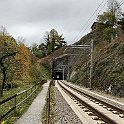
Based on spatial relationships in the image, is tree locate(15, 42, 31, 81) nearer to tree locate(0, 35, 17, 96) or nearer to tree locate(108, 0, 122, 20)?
tree locate(0, 35, 17, 96)

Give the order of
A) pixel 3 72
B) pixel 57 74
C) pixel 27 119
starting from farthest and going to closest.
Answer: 1. pixel 57 74
2. pixel 3 72
3. pixel 27 119

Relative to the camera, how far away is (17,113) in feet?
48.3

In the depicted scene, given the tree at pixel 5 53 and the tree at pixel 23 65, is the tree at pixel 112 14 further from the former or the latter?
the tree at pixel 5 53

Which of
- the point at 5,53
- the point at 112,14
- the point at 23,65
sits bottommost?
the point at 23,65

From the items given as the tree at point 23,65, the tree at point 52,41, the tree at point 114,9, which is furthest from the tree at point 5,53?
the tree at point 52,41

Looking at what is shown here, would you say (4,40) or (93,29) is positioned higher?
(93,29)

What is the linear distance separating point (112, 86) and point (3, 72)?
1261 cm

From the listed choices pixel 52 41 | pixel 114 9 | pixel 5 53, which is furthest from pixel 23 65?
pixel 52 41

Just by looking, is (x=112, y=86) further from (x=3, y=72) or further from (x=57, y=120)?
(x=57, y=120)

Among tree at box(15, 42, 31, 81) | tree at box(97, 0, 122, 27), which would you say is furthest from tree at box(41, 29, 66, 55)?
tree at box(15, 42, 31, 81)

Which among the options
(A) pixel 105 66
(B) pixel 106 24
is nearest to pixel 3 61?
(A) pixel 105 66

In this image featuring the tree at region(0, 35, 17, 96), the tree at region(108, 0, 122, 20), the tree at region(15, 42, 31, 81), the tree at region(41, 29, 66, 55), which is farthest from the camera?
the tree at region(41, 29, 66, 55)

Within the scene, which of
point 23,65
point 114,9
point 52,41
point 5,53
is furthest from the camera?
point 52,41

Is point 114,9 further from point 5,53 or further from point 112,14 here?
point 5,53
